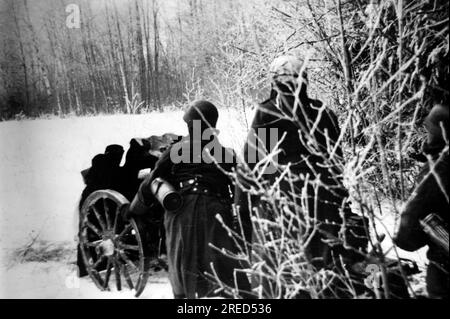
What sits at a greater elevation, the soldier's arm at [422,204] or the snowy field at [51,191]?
the soldier's arm at [422,204]

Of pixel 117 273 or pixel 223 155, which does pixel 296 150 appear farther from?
pixel 117 273

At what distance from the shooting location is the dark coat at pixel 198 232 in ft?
12.1

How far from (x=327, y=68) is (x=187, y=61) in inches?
172

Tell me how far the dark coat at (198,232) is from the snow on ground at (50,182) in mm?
1224

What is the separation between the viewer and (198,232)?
12.1 feet

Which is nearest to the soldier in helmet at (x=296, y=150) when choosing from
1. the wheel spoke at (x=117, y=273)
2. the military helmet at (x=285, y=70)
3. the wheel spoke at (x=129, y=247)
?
the military helmet at (x=285, y=70)

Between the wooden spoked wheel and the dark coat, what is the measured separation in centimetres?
80

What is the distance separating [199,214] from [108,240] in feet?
5.11

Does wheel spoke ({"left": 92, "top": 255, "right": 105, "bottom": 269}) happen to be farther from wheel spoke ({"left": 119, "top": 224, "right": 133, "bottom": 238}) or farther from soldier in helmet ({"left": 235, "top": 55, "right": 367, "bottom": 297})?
soldier in helmet ({"left": 235, "top": 55, "right": 367, "bottom": 297})

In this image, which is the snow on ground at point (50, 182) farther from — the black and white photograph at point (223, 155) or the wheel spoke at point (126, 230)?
the wheel spoke at point (126, 230)

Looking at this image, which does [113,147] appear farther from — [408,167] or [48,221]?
[408,167]

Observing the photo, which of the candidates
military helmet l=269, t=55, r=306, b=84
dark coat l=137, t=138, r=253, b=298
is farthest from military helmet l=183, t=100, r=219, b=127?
military helmet l=269, t=55, r=306, b=84

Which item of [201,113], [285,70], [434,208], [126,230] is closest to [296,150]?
[285,70]
